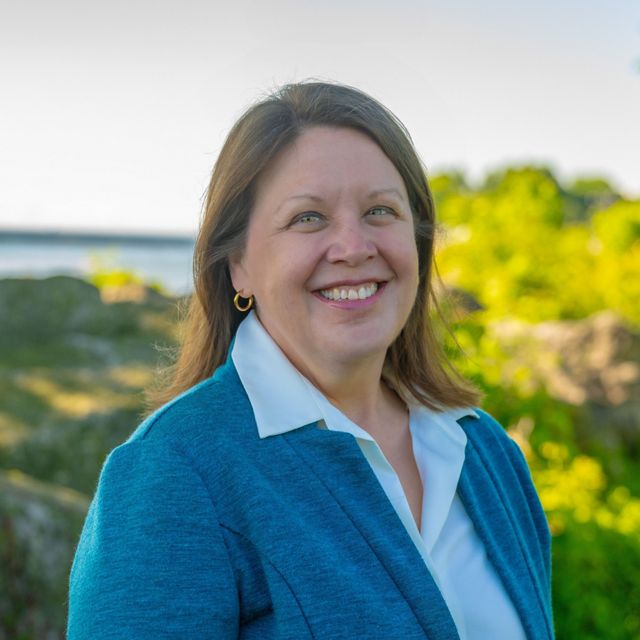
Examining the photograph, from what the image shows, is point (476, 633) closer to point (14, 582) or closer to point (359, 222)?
point (359, 222)

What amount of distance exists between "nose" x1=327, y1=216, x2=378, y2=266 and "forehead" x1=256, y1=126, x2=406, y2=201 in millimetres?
81

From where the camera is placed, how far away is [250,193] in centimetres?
199

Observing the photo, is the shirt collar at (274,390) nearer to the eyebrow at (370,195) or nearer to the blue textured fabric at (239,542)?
the blue textured fabric at (239,542)

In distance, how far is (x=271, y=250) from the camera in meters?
1.95

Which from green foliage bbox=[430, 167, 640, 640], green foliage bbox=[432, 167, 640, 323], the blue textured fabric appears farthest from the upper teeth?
green foliage bbox=[432, 167, 640, 323]

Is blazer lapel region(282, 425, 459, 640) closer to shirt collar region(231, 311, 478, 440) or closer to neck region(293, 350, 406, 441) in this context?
shirt collar region(231, 311, 478, 440)

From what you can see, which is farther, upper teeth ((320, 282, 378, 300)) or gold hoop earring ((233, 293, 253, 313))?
gold hoop earring ((233, 293, 253, 313))

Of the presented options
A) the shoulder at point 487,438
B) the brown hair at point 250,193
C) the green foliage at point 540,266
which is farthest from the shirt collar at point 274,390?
the green foliage at point 540,266

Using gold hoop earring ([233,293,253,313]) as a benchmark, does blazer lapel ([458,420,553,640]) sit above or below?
below

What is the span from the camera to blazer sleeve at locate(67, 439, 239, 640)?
4.95 ft

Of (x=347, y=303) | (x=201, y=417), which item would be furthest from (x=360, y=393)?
(x=201, y=417)

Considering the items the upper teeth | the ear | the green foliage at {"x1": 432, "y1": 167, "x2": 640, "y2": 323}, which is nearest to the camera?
the upper teeth

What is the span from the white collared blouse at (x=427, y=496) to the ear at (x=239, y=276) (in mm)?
60

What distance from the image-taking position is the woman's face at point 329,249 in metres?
1.90
